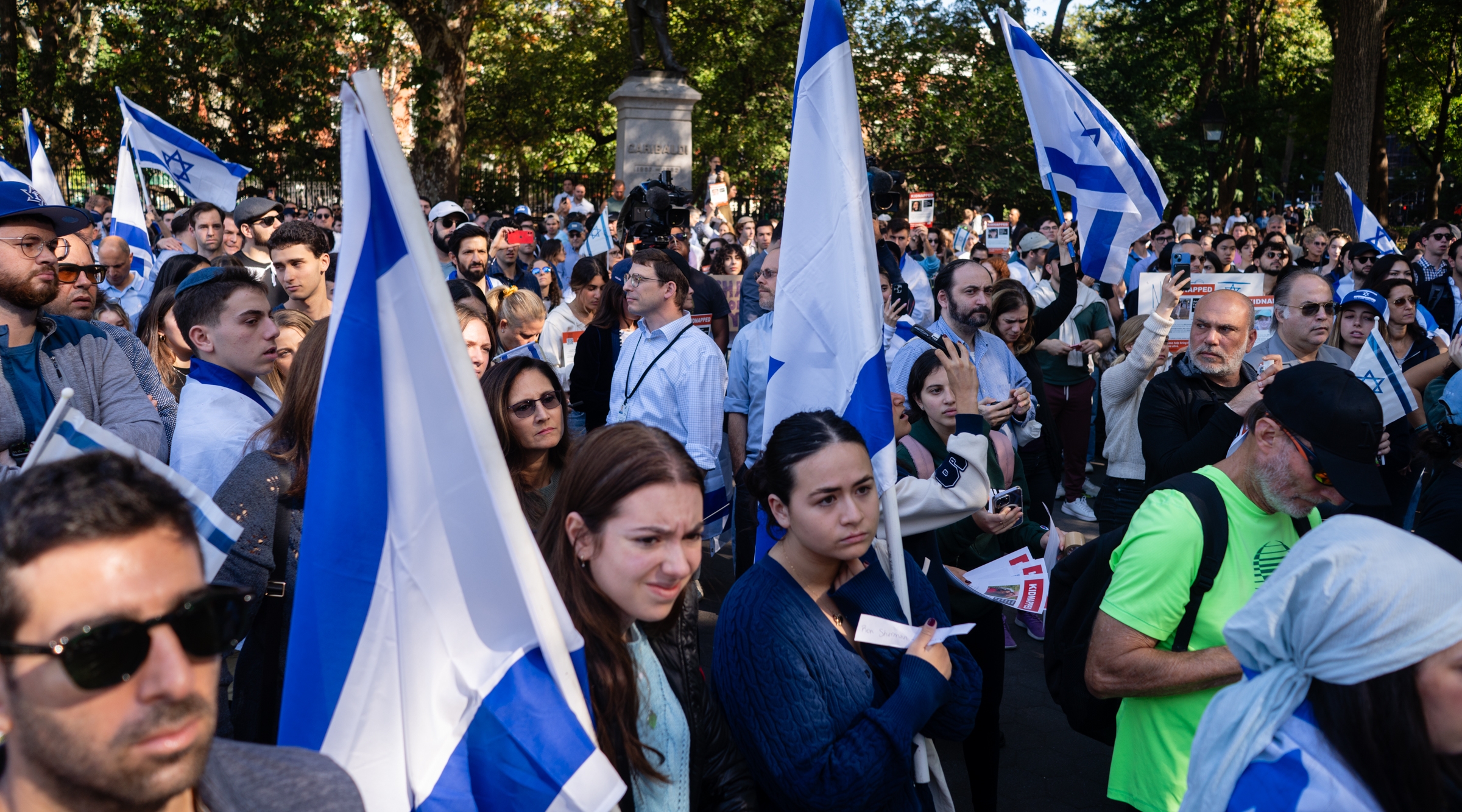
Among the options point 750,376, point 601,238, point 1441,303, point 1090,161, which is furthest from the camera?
point 601,238

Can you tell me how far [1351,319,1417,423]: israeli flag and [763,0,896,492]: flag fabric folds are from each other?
10.3 feet

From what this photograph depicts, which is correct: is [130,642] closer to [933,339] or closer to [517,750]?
[517,750]

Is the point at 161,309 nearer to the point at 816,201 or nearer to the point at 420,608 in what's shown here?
the point at 816,201

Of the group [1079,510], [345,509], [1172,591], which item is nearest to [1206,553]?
[1172,591]

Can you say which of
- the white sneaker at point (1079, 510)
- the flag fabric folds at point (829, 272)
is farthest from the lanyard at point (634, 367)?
the white sneaker at point (1079, 510)

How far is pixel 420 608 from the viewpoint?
1920mm

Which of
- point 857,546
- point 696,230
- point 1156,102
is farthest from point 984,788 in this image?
point 1156,102

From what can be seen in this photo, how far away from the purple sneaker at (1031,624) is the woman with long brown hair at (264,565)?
11.1 ft

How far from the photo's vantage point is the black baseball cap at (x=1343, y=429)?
2.60m

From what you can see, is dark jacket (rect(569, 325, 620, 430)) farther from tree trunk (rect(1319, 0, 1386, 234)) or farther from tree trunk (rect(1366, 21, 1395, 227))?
tree trunk (rect(1366, 21, 1395, 227))

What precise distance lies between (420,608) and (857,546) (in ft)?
3.68

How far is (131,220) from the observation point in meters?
8.53

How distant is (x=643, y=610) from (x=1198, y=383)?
10.2ft

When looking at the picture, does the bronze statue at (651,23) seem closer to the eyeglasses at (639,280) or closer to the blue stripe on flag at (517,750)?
the eyeglasses at (639,280)
